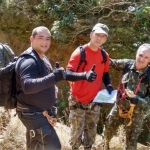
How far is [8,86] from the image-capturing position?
114 inches

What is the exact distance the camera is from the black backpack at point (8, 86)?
2840 millimetres

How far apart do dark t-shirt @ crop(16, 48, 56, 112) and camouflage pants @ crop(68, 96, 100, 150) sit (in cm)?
78

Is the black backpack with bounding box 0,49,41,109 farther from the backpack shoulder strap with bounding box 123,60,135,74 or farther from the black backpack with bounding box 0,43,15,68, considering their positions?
the backpack shoulder strap with bounding box 123,60,135,74

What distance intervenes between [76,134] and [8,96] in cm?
126

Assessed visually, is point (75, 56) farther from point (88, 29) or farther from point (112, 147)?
point (88, 29)

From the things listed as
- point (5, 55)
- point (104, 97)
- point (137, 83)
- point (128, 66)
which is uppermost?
point (5, 55)

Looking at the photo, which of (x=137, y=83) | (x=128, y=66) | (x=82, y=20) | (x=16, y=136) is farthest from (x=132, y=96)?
(x=82, y=20)

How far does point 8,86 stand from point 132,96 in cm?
161

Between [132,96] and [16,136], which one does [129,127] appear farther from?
[16,136]

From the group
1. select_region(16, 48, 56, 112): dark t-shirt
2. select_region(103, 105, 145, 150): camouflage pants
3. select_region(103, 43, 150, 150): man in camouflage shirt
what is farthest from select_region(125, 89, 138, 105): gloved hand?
select_region(16, 48, 56, 112): dark t-shirt

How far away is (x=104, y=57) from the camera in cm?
363

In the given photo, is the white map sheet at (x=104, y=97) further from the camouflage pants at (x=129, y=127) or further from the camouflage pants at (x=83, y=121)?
the camouflage pants at (x=129, y=127)

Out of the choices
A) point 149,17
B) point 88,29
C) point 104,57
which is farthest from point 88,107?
point 88,29

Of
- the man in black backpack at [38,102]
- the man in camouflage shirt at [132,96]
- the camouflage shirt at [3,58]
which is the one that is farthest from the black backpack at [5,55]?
the man in camouflage shirt at [132,96]
